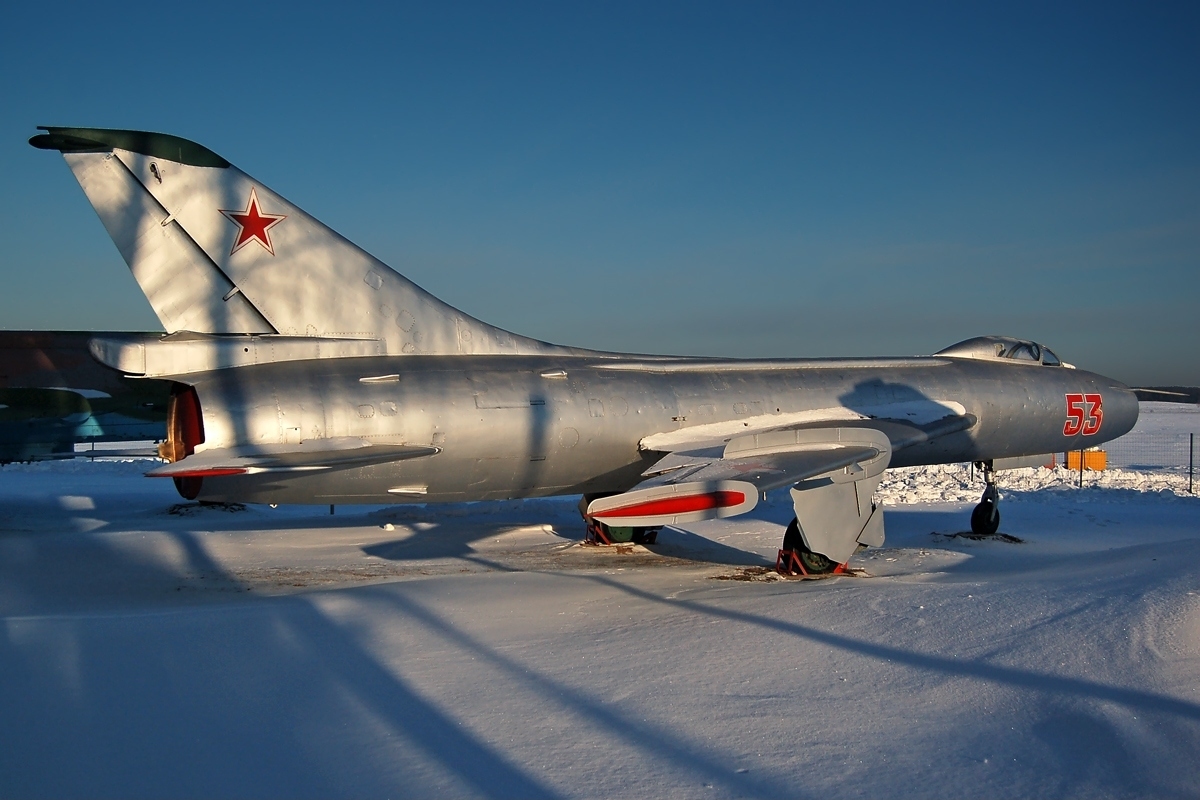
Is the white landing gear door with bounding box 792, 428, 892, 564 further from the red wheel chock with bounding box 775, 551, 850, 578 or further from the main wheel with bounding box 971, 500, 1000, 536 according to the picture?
the main wheel with bounding box 971, 500, 1000, 536

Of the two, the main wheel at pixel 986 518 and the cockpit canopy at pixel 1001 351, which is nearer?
the main wheel at pixel 986 518

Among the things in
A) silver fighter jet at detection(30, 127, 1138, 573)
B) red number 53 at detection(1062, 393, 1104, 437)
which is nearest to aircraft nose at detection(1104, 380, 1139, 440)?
red number 53 at detection(1062, 393, 1104, 437)

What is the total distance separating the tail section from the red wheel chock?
4755mm

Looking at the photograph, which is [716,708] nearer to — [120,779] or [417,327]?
[120,779]

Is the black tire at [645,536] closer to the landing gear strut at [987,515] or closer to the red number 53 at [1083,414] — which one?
the landing gear strut at [987,515]

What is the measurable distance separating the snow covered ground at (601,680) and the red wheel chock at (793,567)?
0.26 meters

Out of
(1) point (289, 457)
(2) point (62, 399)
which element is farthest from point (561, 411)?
(2) point (62, 399)

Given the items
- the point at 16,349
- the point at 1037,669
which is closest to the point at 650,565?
the point at 1037,669

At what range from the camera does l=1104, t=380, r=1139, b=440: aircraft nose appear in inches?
534

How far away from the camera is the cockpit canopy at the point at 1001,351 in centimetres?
1354

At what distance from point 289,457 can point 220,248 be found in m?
2.53

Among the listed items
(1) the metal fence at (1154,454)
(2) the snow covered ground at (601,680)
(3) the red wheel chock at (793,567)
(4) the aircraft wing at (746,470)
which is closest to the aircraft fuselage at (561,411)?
(4) the aircraft wing at (746,470)

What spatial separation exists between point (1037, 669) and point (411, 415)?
227 inches

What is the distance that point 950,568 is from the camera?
9.78 metres
